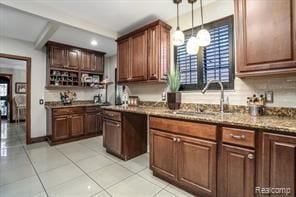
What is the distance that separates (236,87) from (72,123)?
11.9 ft

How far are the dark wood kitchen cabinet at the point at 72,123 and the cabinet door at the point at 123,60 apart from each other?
159 centimetres

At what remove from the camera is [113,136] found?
9.74 feet

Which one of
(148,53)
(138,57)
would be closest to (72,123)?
(138,57)

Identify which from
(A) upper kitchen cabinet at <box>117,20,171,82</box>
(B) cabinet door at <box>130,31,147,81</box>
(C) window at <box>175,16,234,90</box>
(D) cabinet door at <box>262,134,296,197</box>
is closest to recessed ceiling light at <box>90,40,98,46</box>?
(A) upper kitchen cabinet at <box>117,20,171,82</box>

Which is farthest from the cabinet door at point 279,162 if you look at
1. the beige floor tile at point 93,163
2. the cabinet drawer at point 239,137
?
the beige floor tile at point 93,163

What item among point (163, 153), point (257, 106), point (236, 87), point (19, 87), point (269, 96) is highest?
point (19, 87)

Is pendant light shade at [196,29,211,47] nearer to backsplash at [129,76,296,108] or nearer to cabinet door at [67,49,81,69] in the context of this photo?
backsplash at [129,76,296,108]

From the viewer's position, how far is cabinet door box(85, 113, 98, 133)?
14.1ft

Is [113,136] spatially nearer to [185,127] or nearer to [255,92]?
[185,127]

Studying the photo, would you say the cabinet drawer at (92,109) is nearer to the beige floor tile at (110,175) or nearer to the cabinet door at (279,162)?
the beige floor tile at (110,175)

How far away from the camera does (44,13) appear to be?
7.92ft

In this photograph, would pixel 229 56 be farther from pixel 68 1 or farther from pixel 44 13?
pixel 44 13

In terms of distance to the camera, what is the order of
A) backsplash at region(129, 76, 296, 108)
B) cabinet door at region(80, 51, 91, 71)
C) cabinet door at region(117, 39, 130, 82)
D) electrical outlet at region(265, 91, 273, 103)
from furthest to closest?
cabinet door at region(80, 51, 91, 71) < cabinet door at region(117, 39, 130, 82) < electrical outlet at region(265, 91, 273, 103) < backsplash at region(129, 76, 296, 108)

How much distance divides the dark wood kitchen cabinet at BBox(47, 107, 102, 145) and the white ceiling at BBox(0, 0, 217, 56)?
1.77 metres
